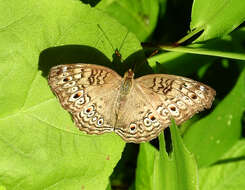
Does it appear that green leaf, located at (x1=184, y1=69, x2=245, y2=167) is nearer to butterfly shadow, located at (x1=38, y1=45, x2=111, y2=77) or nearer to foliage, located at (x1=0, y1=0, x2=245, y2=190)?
foliage, located at (x1=0, y1=0, x2=245, y2=190)

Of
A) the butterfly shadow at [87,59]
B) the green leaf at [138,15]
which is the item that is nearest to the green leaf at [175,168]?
the butterfly shadow at [87,59]

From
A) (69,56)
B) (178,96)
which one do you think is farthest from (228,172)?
(69,56)

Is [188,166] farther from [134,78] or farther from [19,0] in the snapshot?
[19,0]

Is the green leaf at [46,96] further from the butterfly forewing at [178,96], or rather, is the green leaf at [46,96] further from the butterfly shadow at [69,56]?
the butterfly forewing at [178,96]

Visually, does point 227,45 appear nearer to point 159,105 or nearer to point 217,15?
point 217,15

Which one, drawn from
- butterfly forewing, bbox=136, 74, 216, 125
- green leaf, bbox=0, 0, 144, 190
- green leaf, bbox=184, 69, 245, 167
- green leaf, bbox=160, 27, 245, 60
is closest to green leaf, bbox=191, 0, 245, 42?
green leaf, bbox=160, 27, 245, 60
